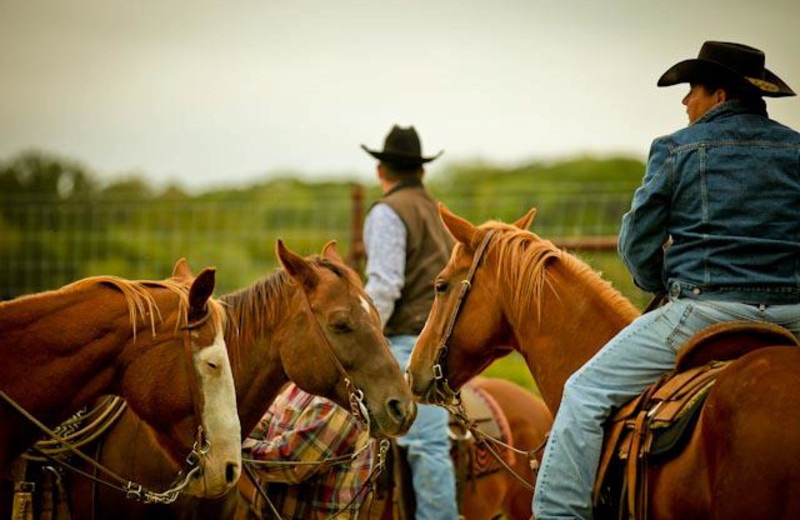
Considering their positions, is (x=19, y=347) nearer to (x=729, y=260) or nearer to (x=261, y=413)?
(x=261, y=413)

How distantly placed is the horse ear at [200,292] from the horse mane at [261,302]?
53 cm

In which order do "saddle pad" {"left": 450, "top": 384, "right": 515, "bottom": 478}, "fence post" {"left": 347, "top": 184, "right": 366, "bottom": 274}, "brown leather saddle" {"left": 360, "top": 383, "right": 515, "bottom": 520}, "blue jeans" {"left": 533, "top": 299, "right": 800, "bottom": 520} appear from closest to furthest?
"blue jeans" {"left": 533, "top": 299, "right": 800, "bottom": 520} < "brown leather saddle" {"left": 360, "top": 383, "right": 515, "bottom": 520} < "saddle pad" {"left": 450, "top": 384, "right": 515, "bottom": 478} < "fence post" {"left": 347, "top": 184, "right": 366, "bottom": 274}

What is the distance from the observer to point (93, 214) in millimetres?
11633

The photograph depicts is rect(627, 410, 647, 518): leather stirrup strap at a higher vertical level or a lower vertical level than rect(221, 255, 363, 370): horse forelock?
lower

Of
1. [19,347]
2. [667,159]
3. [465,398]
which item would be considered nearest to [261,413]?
[19,347]

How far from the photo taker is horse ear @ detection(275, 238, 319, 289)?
17.4ft

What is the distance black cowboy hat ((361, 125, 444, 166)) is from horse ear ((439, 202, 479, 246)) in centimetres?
195

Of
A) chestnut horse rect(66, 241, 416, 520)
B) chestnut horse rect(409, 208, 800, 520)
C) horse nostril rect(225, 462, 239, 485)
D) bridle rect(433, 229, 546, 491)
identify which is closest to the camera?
chestnut horse rect(409, 208, 800, 520)

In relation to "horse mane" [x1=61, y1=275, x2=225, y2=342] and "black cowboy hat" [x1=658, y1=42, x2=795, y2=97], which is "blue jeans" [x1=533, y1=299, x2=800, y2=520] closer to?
"black cowboy hat" [x1=658, y1=42, x2=795, y2=97]

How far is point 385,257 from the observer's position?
654 centimetres

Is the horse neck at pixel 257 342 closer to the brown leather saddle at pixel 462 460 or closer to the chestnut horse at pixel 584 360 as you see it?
the chestnut horse at pixel 584 360

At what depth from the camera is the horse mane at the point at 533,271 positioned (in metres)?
4.72

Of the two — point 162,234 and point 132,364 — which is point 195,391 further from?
point 162,234

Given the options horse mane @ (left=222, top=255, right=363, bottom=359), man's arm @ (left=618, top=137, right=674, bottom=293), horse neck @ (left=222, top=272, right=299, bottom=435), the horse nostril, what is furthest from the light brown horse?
man's arm @ (left=618, top=137, right=674, bottom=293)
